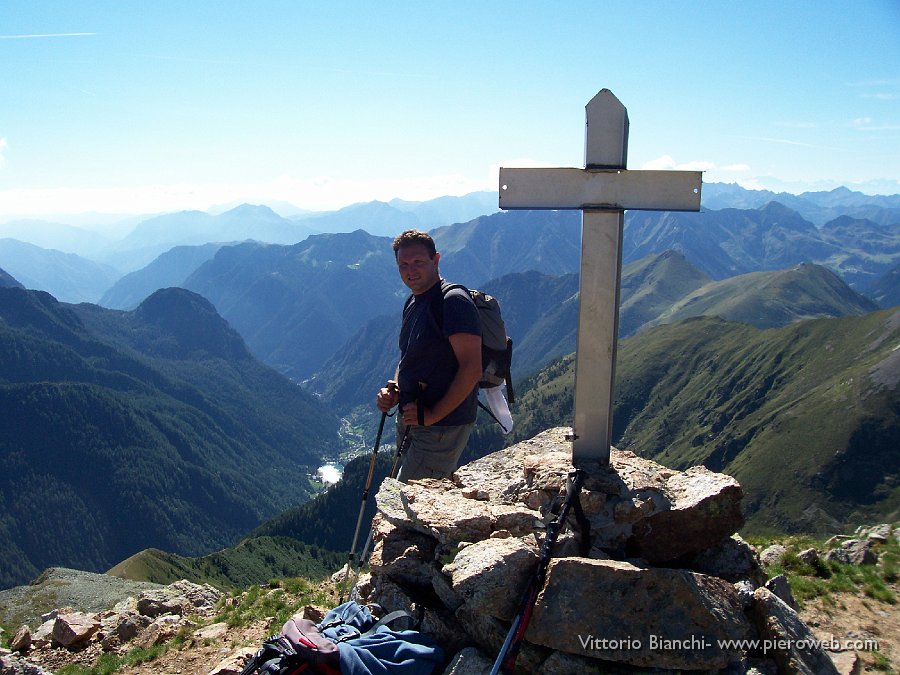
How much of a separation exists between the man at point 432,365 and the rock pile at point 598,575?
2.29 feet

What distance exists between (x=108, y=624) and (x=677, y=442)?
17424 cm

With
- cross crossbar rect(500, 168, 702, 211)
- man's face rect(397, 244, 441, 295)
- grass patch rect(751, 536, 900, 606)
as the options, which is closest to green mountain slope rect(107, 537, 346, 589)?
grass patch rect(751, 536, 900, 606)

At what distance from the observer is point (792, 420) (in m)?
141

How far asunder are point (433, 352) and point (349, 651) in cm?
349

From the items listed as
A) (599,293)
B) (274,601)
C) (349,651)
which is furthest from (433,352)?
(274,601)

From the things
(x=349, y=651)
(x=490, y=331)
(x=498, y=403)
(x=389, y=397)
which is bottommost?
(x=349, y=651)

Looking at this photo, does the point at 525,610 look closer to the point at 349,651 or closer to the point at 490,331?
the point at 349,651

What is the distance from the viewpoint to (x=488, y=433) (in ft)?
611

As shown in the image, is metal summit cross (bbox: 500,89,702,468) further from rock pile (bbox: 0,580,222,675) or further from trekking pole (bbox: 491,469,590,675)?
rock pile (bbox: 0,580,222,675)

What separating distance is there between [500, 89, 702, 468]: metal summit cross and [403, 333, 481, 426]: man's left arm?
1.19 metres

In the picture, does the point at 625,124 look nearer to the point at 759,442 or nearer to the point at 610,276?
the point at 610,276

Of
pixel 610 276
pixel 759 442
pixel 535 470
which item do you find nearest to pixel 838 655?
pixel 535 470

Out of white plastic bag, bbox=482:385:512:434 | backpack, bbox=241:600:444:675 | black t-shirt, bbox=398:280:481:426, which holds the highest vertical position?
black t-shirt, bbox=398:280:481:426

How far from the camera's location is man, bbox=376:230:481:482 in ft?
23.2
